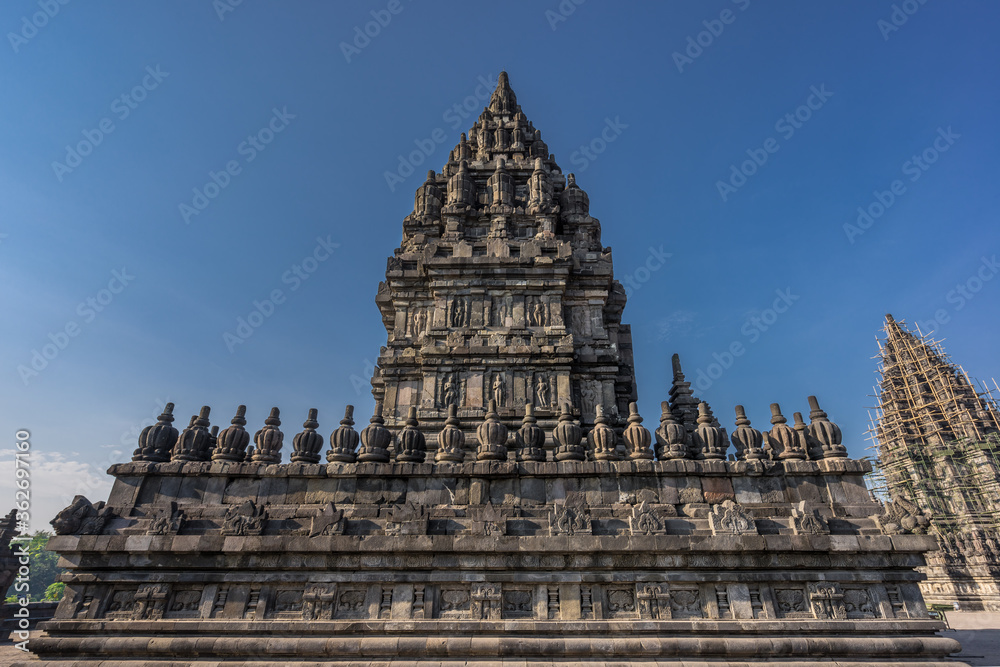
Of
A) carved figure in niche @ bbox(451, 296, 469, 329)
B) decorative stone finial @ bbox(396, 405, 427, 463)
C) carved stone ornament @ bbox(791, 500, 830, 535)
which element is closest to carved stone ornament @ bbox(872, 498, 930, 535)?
carved stone ornament @ bbox(791, 500, 830, 535)

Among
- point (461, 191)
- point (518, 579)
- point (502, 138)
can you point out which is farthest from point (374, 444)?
point (502, 138)

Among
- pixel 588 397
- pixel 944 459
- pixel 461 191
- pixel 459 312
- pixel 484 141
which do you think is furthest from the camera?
pixel 944 459

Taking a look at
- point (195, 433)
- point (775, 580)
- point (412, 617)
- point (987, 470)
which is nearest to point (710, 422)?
point (775, 580)

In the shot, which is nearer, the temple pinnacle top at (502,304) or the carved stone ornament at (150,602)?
the carved stone ornament at (150,602)

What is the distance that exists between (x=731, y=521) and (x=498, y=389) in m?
8.28

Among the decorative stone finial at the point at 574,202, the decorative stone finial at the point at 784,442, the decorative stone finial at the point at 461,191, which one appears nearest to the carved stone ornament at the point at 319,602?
the decorative stone finial at the point at 784,442

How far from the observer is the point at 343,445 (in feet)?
34.0

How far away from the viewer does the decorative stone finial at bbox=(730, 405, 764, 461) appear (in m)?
10.1

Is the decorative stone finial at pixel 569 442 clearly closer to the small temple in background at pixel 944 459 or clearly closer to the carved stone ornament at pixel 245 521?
the carved stone ornament at pixel 245 521

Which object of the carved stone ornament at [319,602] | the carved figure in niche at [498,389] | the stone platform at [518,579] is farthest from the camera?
the carved figure in niche at [498,389]

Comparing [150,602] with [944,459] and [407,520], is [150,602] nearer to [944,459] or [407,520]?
[407,520]

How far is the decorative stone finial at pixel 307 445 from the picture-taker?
1041 centimetres

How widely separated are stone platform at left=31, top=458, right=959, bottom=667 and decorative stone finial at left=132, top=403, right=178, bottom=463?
1.14 meters

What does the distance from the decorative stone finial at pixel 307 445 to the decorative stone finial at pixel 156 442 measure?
2764 mm
